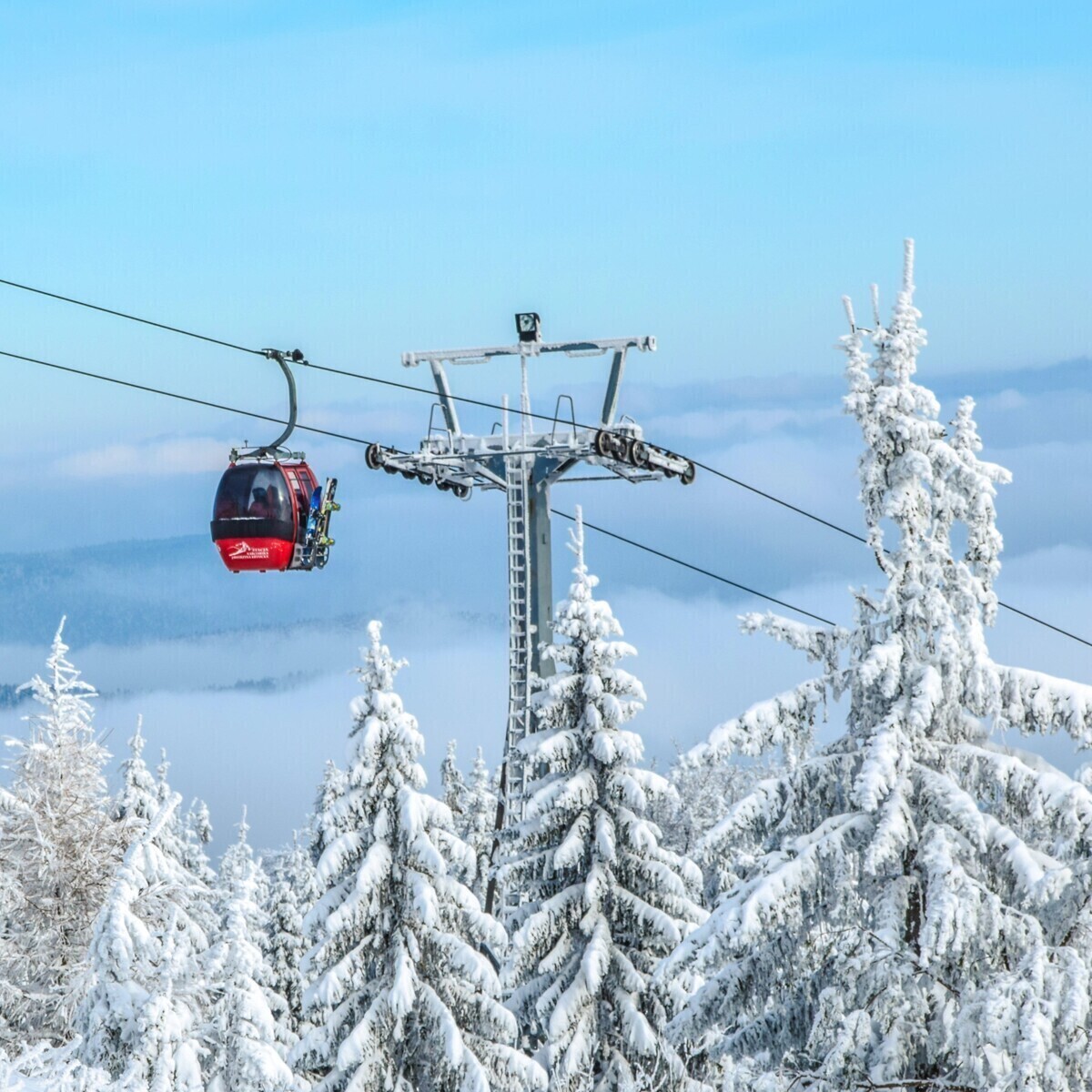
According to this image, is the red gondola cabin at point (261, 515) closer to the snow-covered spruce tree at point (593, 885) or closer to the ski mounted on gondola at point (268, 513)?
the ski mounted on gondola at point (268, 513)

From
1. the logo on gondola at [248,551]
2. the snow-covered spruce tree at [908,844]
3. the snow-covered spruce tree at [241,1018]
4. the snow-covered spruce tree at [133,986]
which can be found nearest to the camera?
the snow-covered spruce tree at [908,844]

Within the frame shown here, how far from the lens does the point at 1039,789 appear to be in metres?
16.4

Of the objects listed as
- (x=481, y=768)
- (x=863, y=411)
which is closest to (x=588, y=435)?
(x=863, y=411)

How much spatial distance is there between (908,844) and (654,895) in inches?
364

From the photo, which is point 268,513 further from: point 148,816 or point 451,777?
point 451,777

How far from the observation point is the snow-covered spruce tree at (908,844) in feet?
51.6

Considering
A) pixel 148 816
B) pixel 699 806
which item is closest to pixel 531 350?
pixel 148 816

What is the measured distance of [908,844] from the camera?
16.7 m

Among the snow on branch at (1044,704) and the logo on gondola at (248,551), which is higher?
the logo on gondola at (248,551)

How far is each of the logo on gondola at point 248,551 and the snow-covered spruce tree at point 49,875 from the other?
471 centimetres

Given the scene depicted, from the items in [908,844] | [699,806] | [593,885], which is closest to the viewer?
[908,844]

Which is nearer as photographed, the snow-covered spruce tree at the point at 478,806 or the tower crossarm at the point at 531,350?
the tower crossarm at the point at 531,350

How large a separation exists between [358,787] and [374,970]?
9.05 feet

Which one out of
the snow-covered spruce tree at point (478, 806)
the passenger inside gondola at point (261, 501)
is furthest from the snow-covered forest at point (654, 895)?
the snow-covered spruce tree at point (478, 806)
